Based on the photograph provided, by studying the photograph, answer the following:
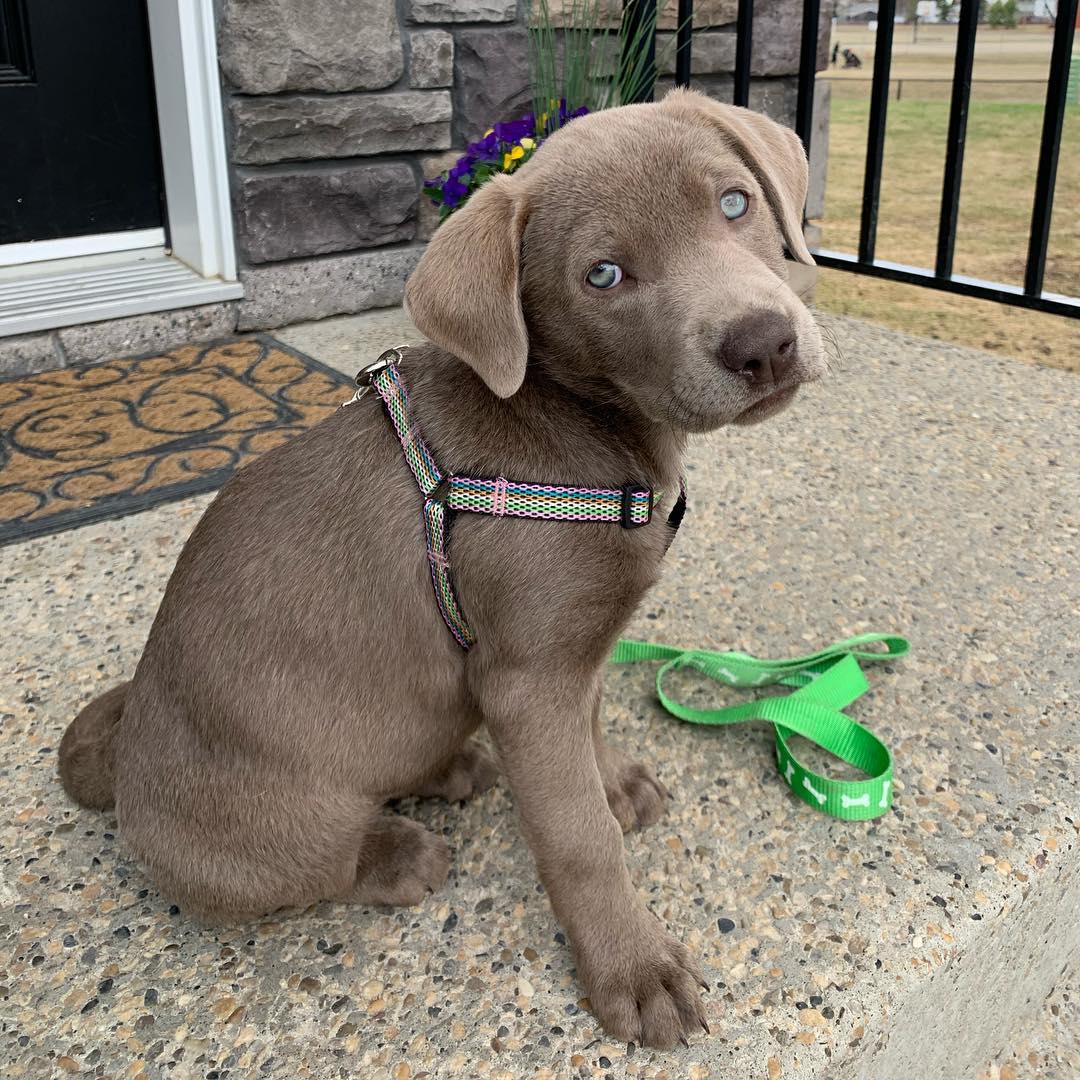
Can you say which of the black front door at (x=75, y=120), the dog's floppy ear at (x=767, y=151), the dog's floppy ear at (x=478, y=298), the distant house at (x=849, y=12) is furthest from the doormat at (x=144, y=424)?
the distant house at (x=849, y=12)

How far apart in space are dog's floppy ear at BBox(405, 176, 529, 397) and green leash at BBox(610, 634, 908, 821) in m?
0.98

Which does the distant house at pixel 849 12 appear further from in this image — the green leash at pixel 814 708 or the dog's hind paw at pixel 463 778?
the dog's hind paw at pixel 463 778

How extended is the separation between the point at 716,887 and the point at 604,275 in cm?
105

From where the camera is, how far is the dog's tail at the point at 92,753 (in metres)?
2.04

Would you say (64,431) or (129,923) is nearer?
(129,923)

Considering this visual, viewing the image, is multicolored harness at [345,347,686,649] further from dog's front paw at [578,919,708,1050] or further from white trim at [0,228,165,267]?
white trim at [0,228,165,267]

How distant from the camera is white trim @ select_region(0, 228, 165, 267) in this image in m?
4.39

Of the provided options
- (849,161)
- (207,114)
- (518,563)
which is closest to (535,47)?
(207,114)

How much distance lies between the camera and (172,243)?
469 centimetres

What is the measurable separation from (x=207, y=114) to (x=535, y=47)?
4.41ft

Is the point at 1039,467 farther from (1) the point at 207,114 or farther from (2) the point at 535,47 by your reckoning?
(1) the point at 207,114

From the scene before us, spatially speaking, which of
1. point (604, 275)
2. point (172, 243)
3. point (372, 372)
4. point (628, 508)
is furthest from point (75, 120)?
point (628, 508)

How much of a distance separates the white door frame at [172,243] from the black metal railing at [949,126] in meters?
1.76

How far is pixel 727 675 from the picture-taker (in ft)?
8.02
